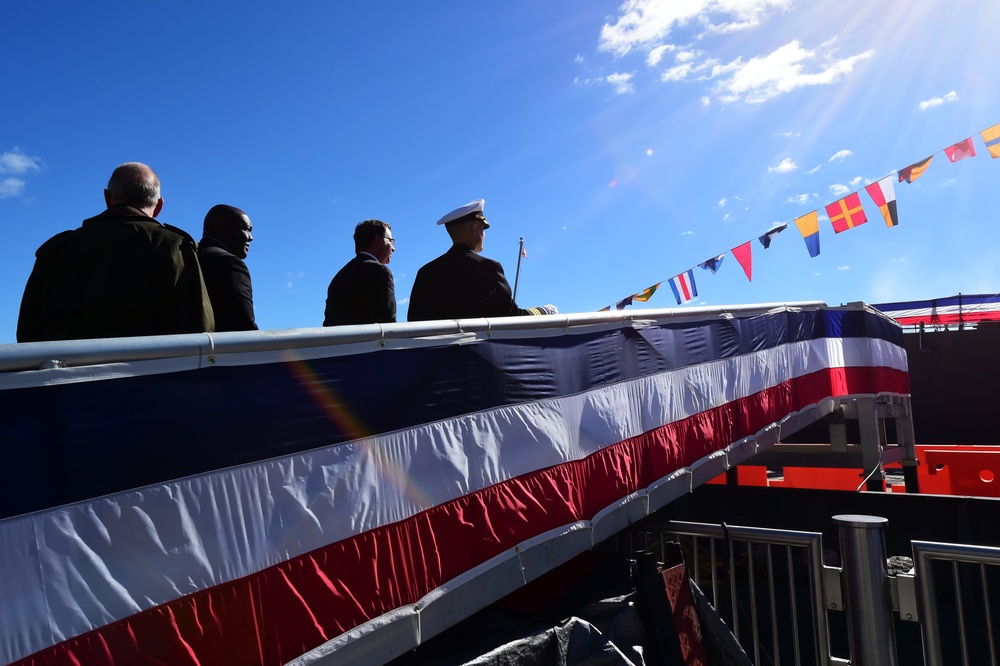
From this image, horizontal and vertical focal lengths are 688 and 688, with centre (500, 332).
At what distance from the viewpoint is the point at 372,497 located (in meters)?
2.38

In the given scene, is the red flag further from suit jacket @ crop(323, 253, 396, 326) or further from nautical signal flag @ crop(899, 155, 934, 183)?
suit jacket @ crop(323, 253, 396, 326)

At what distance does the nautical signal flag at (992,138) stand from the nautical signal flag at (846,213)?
76.6 inches

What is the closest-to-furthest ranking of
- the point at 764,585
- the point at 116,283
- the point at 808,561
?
the point at 116,283
the point at 808,561
the point at 764,585

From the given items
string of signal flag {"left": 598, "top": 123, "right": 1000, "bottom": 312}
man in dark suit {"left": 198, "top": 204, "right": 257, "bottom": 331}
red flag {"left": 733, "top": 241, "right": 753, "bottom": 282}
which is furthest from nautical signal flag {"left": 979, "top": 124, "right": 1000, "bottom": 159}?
man in dark suit {"left": 198, "top": 204, "right": 257, "bottom": 331}

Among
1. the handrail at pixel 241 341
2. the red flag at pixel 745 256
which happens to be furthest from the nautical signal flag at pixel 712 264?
the handrail at pixel 241 341

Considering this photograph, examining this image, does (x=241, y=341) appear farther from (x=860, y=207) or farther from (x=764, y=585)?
(x=860, y=207)

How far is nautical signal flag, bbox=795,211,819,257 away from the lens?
11.8m

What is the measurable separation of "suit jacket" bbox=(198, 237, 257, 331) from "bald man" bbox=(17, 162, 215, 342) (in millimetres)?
621

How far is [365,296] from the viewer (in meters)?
3.52

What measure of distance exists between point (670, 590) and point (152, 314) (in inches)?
92.2

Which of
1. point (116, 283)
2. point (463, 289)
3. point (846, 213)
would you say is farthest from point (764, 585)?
point (116, 283)

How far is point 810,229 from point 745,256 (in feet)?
4.32

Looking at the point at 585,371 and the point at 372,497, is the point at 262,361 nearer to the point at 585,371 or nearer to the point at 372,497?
the point at 372,497

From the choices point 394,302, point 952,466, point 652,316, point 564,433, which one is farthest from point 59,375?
point 952,466
